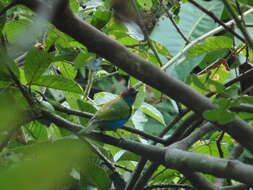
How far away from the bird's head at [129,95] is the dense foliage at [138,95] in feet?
0.07

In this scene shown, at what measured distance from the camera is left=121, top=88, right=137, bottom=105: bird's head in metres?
1.41

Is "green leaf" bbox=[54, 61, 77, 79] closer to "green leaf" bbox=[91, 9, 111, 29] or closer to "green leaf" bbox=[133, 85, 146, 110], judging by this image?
"green leaf" bbox=[133, 85, 146, 110]

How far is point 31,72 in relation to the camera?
1.08 m

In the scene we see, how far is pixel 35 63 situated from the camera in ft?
3.49

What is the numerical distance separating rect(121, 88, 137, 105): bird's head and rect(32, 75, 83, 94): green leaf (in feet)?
0.79

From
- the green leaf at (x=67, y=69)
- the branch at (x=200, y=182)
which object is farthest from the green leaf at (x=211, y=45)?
the green leaf at (x=67, y=69)

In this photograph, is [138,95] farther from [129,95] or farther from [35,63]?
[35,63]

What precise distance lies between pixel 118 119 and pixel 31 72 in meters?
0.36

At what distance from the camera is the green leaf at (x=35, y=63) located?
1.06m

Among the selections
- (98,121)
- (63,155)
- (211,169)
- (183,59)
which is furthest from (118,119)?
(63,155)

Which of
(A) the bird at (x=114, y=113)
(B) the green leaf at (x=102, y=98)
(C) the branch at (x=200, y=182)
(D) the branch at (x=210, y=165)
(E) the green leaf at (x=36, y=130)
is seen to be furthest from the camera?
(B) the green leaf at (x=102, y=98)

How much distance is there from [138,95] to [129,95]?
0.25 feet

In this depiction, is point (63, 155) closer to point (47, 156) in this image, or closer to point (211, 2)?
point (47, 156)

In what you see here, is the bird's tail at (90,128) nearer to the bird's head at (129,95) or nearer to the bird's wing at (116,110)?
the bird's wing at (116,110)
